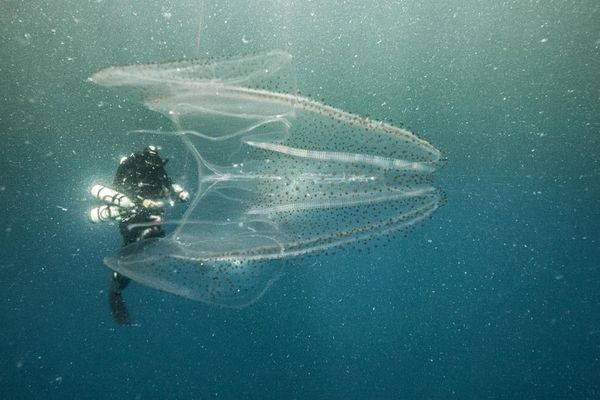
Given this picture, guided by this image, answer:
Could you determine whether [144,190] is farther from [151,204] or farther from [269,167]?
[269,167]

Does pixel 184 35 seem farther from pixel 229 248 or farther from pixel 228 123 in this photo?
pixel 229 248

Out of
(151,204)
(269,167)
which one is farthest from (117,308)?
(269,167)

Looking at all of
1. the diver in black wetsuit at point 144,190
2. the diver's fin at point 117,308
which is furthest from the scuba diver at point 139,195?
the diver's fin at point 117,308

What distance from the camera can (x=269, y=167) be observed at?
2.62 metres

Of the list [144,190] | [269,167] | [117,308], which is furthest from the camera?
[117,308]

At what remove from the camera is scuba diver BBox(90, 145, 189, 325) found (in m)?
3.18

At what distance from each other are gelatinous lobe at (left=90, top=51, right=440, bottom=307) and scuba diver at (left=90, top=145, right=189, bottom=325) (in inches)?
15.2

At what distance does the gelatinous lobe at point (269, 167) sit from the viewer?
2480 millimetres

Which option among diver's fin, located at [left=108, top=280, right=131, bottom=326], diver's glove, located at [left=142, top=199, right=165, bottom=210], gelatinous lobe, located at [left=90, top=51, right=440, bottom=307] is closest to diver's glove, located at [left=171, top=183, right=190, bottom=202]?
diver's glove, located at [left=142, top=199, right=165, bottom=210]

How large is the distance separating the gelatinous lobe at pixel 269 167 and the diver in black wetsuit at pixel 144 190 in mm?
355

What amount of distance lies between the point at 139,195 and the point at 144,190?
0.07m

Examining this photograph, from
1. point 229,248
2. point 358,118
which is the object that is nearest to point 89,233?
point 229,248

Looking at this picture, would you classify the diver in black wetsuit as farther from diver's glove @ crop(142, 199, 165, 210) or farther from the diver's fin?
the diver's fin

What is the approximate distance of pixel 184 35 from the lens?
163 inches
